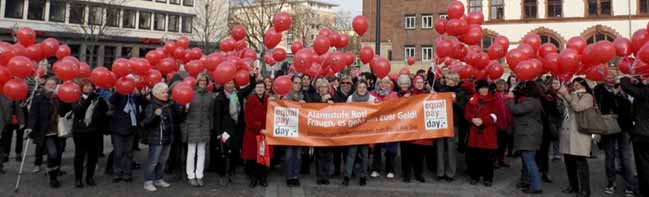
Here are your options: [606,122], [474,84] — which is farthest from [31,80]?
[606,122]

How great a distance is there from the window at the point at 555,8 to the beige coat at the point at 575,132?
36.0m

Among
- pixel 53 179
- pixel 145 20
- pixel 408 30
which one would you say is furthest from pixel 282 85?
pixel 145 20

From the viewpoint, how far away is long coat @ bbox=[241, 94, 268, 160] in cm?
779

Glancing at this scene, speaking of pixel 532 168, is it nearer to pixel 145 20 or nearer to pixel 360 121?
pixel 360 121

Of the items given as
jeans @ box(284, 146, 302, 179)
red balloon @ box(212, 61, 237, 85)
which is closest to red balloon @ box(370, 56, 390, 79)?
jeans @ box(284, 146, 302, 179)

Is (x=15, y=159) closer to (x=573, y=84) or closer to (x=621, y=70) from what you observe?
(x=573, y=84)

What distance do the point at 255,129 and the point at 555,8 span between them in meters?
38.2

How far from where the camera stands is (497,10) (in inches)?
1625

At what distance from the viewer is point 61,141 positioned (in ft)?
26.2

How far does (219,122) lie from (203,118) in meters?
0.32

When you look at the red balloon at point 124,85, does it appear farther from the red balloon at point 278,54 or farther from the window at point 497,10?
the window at point 497,10

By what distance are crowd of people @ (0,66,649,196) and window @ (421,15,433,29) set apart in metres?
36.5

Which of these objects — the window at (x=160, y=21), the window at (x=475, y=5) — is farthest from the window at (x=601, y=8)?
the window at (x=160, y=21)

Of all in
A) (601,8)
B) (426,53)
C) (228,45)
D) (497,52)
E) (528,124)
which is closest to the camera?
(528,124)
